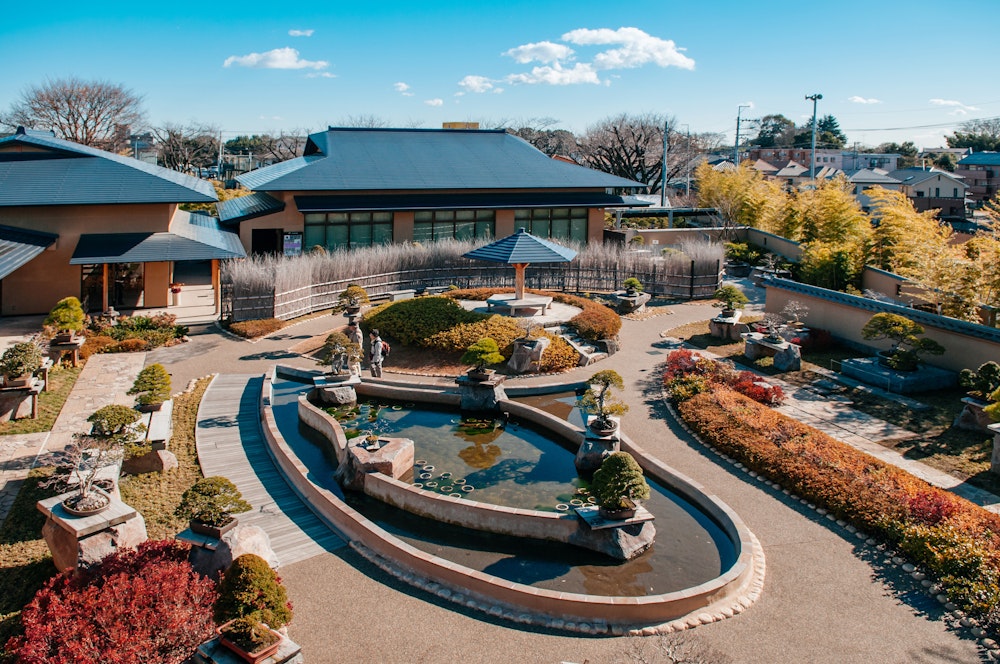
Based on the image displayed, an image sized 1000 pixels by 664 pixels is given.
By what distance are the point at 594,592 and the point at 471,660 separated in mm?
2438

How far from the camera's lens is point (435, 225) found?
3597cm

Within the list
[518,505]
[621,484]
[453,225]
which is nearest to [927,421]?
[621,484]

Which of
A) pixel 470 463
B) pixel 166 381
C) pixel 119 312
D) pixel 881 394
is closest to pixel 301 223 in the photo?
pixel 119 312

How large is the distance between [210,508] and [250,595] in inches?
96.9

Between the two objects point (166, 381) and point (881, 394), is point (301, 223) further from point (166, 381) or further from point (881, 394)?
point (881, 394)

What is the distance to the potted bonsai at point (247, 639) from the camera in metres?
8.17

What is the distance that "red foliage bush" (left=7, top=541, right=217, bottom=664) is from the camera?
26.0ft

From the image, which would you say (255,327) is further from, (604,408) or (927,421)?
(927,421)

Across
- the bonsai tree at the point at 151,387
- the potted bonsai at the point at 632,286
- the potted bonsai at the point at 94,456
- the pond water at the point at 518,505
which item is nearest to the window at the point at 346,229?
the potted bonsai at the point at 632,286

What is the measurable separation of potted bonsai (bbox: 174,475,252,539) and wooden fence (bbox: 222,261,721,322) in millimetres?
16428

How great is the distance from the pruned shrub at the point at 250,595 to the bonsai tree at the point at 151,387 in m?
7.75

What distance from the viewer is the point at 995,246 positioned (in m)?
21.0

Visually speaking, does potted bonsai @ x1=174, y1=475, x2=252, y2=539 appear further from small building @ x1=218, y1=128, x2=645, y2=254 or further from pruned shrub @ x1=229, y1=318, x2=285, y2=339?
small building @ x1=218, y1=128, x2=645, y2=254

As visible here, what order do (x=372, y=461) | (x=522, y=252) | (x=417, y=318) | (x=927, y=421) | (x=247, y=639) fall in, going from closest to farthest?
(x=247, y=639) < (x=372, y=461) < (x=927, y=421) < (x=417, y=318) < (x=522, y=252)
